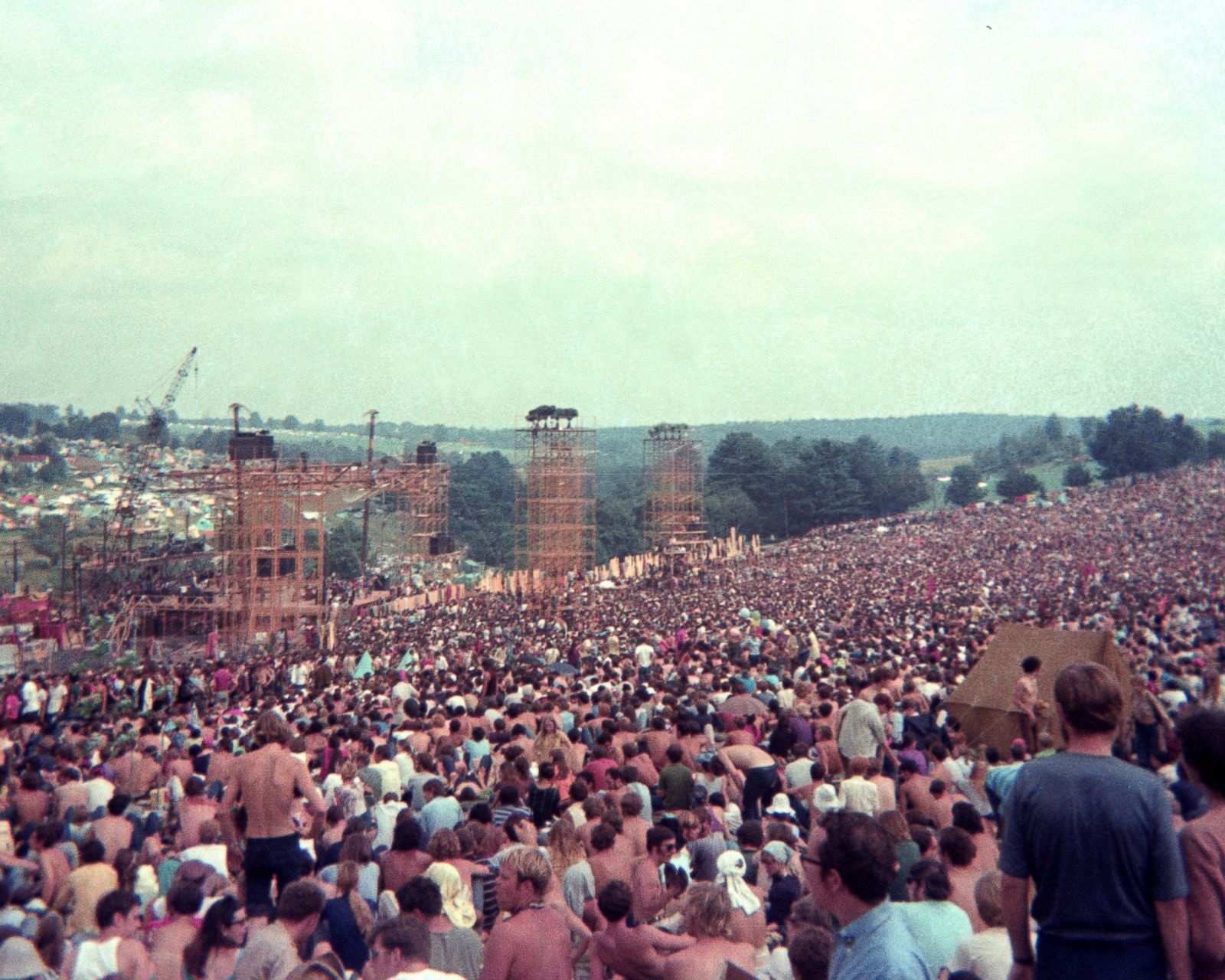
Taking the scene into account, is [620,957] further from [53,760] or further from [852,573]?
[852,573]

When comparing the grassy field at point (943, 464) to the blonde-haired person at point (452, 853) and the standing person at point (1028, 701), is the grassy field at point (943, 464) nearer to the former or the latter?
the standing person at point (1028, 701)

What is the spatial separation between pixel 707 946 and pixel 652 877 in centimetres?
175

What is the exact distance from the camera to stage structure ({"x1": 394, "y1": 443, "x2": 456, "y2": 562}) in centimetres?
5281

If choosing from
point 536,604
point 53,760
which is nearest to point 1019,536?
point 536,604

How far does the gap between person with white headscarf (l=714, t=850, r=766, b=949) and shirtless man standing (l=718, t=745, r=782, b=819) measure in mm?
3171

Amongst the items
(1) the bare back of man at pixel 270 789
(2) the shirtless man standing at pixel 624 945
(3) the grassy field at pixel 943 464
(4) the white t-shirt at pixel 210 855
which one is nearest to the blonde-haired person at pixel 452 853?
(1) the bare back of man at pixel 270 789

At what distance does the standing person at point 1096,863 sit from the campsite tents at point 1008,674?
26.5 feet

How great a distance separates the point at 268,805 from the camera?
732 cm

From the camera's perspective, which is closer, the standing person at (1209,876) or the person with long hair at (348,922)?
the standing person at (1209,876)

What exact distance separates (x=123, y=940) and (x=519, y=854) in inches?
76.6

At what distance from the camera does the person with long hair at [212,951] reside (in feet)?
18.3

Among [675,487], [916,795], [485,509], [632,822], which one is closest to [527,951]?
[632,822]

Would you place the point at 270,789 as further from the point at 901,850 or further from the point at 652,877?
the point at 901,850

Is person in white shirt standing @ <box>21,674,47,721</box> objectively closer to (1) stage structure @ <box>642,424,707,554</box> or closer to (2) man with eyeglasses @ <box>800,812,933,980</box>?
(2) man with eyeglasses @ <box>800,812,933,980</box>
